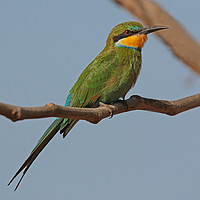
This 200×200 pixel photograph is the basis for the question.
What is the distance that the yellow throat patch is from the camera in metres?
3.12

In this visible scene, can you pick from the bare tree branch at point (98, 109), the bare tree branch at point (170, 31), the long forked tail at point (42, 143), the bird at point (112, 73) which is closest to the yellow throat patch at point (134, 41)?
the bird at point (112, 73)

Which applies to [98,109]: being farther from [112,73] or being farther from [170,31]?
[170,31]

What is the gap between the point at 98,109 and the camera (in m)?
2.18

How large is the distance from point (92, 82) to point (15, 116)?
1.42 metres

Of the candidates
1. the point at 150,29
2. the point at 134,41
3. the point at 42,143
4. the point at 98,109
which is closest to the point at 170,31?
the point at 150,29

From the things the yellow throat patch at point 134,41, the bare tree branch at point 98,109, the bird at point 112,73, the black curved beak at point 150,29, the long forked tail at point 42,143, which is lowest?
the long forked tail at point 42,143

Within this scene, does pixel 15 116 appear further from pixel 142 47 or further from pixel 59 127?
pixel 142 47

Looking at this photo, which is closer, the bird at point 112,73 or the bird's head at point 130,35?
the bird at point 112,73

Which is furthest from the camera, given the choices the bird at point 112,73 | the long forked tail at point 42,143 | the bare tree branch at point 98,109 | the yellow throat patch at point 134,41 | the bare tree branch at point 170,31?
the yellow throat patch at point 134,41

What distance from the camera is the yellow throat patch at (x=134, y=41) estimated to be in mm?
3119

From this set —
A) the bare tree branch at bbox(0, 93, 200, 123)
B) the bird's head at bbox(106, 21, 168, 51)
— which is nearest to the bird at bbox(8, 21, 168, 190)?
the bird's head at bbox(106, 21, 168, 51)

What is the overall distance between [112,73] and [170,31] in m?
0.50

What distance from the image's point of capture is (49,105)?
5.85 ft

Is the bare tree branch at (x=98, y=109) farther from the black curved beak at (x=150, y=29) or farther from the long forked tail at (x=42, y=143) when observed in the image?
the black curved beak at (x=150, y=29)
